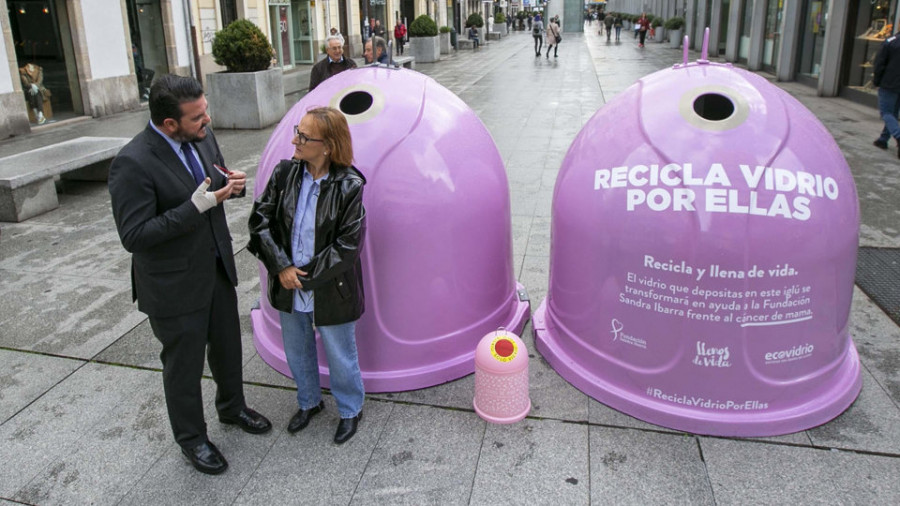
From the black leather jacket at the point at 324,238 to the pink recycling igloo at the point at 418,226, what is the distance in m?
0.42

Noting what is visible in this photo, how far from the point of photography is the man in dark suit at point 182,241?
2.71 meters

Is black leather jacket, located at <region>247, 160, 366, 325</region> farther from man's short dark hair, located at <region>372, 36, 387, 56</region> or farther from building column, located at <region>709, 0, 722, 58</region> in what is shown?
building column, located at <region>709, 0, 722, 58</region>

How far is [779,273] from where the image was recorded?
3104 mm

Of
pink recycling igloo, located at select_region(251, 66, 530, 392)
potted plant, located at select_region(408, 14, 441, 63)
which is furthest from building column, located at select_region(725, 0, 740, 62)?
pink recycling igloo, located at select_region(251, 66, 530, 392)

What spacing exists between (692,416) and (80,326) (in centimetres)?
411

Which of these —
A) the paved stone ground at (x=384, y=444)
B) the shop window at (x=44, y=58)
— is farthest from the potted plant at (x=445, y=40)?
the paved stone ground at (x=384, y=444)

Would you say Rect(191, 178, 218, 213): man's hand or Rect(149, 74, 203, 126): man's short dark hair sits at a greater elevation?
Rect(149, 74, 203, 126): man's short dark hair

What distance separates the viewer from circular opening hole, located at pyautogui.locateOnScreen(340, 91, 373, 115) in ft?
13.7

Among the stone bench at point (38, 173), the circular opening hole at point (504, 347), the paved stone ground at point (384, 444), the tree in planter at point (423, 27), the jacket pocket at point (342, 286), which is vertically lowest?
the paved stone ground at point (384, 444)

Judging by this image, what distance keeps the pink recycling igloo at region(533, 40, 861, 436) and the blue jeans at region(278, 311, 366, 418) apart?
1300 millimetres

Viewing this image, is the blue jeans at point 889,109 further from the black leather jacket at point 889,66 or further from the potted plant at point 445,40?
the potted plant at point 445,40

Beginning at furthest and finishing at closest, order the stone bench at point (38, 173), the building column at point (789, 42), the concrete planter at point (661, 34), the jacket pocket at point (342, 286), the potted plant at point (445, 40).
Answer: the concrete planter at point (661, 34) < the potted plant at point (445, 40) < the building column at point (789, 42) < the stone bench at point (38, 173) < the jacket pocket at point (342, 286)

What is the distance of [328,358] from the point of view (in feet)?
10.8

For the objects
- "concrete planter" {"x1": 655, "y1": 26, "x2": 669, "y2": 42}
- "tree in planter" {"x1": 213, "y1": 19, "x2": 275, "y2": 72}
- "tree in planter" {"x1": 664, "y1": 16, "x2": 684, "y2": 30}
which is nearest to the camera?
"tree in planter" {"x1": 213, "y1": 19, "x2": 275, "y2": 72}
